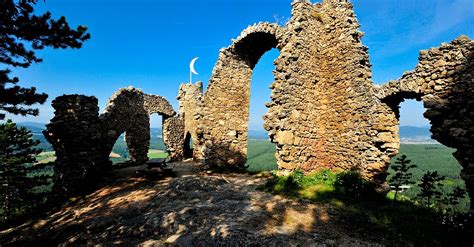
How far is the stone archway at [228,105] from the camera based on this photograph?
1419 cm

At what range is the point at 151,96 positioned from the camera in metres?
22.0

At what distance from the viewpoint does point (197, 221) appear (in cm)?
621

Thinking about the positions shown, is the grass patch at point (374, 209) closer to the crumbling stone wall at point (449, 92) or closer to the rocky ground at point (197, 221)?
the rocky ground at point (197, 221)

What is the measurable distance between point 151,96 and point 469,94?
68.2 ft

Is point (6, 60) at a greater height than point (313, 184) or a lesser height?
greater

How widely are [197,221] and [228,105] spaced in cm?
908

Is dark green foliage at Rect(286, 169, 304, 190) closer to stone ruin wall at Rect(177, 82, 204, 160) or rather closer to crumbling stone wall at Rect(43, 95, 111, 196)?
crumbling stone wall at Rect(43, 95, 111, 196)

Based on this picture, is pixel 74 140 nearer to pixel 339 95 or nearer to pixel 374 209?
pixel 339 95

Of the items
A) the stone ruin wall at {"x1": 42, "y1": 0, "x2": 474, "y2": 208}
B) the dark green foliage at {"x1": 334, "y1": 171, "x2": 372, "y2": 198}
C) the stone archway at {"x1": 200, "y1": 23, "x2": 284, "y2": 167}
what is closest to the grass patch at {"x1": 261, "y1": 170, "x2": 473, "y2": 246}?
the dark green foliage at {"x1": 334, "y1": 171, "x2": 372, "y2": 198}

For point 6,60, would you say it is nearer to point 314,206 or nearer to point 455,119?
point 314,206

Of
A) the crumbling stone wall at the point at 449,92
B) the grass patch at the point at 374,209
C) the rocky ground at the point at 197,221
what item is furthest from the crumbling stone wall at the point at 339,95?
the rocky ground at the point at 197,221

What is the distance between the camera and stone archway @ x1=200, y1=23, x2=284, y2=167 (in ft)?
46.5

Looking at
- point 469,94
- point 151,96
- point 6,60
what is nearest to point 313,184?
point 469,94

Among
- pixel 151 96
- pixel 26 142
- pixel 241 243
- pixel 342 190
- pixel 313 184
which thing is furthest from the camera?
pixel 151 96
